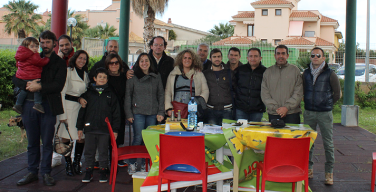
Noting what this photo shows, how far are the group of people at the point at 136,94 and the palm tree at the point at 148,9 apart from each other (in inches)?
343

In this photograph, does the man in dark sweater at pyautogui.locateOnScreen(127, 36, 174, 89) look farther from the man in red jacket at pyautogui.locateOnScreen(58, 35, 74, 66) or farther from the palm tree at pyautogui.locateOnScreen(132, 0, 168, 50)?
the palm tree at pyautogui.locateOnScreen(132, 0, 168, 50)

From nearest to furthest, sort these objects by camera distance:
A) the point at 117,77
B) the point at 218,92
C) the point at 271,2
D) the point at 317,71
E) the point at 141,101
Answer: the point at 317,71
the point at 141,101
the point at 117,77
the point at 218,92
the point at 271,2

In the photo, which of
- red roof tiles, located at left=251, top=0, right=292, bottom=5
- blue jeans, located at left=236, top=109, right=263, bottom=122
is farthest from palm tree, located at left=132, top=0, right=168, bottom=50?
red roof tiles, located at left=251, top=0, right=292, bottom=5

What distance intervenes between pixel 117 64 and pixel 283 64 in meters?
2.36

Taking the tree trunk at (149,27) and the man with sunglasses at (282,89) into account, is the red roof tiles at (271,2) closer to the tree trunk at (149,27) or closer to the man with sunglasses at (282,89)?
the tree trunk at (149,27)

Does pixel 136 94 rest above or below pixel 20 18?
below

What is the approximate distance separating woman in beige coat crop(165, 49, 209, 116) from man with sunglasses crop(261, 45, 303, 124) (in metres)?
0.88

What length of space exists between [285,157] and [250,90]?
A: 1.86 metres

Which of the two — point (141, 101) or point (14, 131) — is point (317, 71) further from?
point (14, 131)

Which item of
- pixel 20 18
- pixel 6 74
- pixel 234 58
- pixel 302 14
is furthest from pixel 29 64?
pixel 20 18

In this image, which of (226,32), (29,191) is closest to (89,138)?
(29,191)

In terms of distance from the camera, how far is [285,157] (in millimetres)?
2881

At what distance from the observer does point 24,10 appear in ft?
119

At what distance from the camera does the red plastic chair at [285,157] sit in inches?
112
